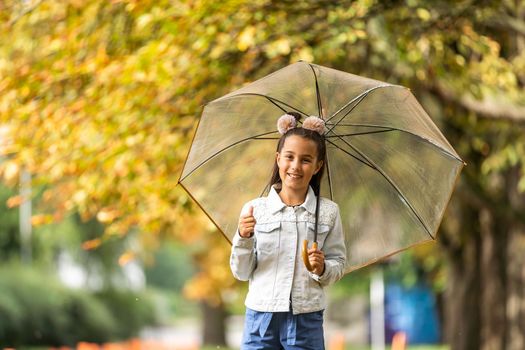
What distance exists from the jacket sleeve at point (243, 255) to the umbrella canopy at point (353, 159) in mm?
698

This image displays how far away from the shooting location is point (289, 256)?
582cm

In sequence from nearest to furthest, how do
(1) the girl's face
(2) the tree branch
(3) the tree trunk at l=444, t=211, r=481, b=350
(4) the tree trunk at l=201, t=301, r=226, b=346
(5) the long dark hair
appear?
(1) the girl's face < (5) the long dark hair < (2) the tree branch < (3) the tree trunk at l=444, t=211, r=481, b=350 < (4) the tree trunk at l=201, t=301, r=226, b=346

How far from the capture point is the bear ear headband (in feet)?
20.1

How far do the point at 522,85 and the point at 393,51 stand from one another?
4.75 metres

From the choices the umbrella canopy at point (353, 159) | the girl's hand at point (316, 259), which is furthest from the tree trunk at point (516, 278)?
the girl's hand at point (316, 259)

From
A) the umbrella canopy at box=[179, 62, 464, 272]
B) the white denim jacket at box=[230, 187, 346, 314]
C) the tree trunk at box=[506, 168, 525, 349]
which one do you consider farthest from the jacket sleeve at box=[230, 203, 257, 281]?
the tree trunk at box=[506, 168, 525, 349]

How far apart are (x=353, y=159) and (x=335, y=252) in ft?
2.63

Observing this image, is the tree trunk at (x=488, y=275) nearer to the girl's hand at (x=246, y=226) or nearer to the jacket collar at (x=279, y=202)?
the jacket collar at (x=279, y=202)

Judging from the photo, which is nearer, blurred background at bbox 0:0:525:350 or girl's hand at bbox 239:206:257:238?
girl's hand at bbox 239:206:257:238

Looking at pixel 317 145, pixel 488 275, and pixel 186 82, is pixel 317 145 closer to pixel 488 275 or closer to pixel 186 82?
pixel 186 82

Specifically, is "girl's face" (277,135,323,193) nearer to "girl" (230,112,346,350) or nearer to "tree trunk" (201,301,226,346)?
"girl" (230,112,346,350)

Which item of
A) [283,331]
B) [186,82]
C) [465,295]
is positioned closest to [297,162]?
[283,331]

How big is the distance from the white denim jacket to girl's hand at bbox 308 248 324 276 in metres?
0.07

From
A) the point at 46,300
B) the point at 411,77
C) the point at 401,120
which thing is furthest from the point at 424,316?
the point at 401,120
